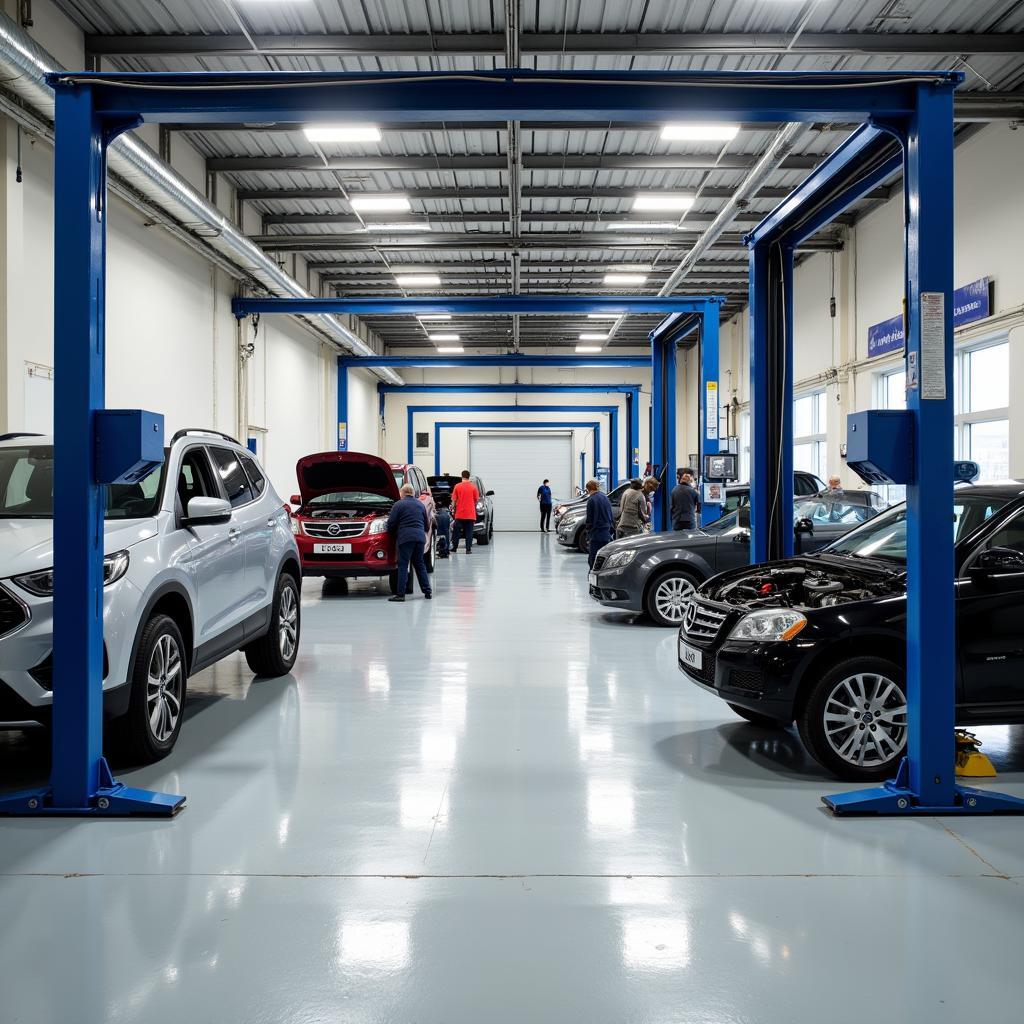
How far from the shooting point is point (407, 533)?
10891 mm

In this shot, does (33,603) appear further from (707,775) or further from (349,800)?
(707,775)

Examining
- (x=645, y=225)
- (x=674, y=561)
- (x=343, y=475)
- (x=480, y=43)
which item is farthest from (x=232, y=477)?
(x=645, y=225)

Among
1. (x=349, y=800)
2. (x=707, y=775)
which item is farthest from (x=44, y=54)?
(x=707, y=775)

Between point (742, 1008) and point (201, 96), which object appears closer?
point (742, 1008)

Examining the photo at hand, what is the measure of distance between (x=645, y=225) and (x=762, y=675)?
1302 centimetres

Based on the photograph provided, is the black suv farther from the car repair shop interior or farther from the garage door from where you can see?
the garage door

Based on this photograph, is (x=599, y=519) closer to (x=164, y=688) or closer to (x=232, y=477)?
(x=232, y=477)

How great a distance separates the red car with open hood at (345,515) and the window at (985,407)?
8.09 metres

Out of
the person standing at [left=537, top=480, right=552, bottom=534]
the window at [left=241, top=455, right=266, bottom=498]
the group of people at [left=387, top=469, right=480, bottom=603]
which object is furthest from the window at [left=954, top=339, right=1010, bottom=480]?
the person standing at [left=537, top=480, right=552, bottom=534]

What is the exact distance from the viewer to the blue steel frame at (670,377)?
12.2 metres

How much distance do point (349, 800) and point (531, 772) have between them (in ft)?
3.02

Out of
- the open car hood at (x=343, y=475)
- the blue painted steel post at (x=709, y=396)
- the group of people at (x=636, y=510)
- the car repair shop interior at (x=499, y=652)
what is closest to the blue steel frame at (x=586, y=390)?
the blue painted steel post at (x=709, y=396)

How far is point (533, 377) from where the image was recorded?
101 ft

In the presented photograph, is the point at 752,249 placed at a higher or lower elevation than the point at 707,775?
higher
